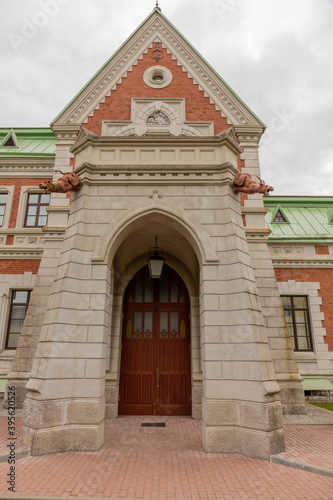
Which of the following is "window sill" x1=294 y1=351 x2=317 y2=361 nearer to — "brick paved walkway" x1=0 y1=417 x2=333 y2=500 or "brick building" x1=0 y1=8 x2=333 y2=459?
"brick building" x1=0 y1=8 x2=333 y2=459

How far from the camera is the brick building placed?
625 cm

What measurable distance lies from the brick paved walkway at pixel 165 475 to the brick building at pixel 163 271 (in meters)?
0.43

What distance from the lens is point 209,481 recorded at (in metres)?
4.84

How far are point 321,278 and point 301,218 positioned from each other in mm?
3505

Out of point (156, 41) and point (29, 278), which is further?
point (156, 41)

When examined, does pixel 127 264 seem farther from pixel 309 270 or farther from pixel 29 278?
pixel 309 270

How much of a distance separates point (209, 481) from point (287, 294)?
30.6 ft

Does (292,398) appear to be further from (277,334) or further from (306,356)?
(306,356)

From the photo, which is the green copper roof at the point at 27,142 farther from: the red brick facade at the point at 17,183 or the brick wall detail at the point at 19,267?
the brick wall detail at the point at 19,267

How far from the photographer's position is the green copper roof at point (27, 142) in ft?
44.2

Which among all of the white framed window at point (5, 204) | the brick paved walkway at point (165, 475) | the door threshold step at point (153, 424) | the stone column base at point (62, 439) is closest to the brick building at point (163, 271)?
the stone column base at point (62, 439)

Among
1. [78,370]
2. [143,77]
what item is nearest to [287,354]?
[78,370]

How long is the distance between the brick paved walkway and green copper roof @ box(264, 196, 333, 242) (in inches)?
354

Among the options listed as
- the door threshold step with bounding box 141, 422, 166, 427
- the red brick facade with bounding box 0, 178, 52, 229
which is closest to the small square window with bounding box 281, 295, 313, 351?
the door threshold step with bounding box 141, 422, 166, 427
